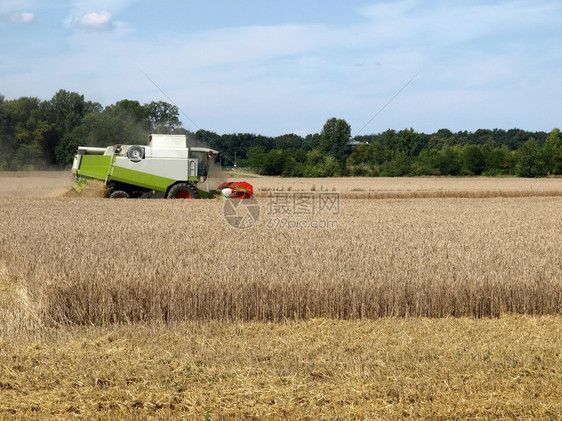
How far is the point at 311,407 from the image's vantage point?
5363 millimetres

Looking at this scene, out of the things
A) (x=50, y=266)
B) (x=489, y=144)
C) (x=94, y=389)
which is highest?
(x=489, y=144)

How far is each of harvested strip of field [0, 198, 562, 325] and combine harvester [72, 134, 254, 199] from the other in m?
9.58

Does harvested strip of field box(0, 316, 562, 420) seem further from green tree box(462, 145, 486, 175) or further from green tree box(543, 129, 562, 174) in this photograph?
green tree box(543, 129, 562, 174)

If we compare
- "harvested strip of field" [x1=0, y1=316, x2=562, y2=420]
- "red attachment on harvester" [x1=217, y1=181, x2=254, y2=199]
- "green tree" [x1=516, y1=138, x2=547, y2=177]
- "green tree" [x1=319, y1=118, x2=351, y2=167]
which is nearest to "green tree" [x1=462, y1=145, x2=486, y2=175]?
"green tree" [x1=516, y1=138, x2=547, y2=177]

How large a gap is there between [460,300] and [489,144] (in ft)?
237

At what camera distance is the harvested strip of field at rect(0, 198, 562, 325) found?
26.5 feet

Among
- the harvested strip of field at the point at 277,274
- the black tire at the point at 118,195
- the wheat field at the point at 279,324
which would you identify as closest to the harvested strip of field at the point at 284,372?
the wheat field at the point at 279,324

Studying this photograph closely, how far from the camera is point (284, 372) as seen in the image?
6129 mm

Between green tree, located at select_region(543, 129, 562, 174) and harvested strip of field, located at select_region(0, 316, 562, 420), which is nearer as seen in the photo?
harvested strip of field, located at select_region(0, 316, 562, 420)

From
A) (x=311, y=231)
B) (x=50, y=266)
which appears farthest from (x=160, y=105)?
(x=50, y=266)

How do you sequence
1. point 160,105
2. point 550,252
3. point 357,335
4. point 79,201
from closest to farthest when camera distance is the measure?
point 357,335 < point 550,252 < point 79,201 < point 160,105

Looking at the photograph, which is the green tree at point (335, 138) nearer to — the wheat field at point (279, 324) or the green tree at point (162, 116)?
the green tree at point (162, 116)

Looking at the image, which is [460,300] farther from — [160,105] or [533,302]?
[160,105]

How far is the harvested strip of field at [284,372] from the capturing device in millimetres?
5336
